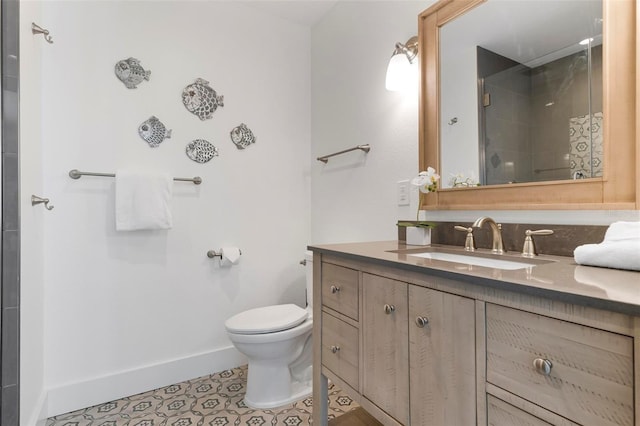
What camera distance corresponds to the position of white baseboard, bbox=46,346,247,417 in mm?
1663

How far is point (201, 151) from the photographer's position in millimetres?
2047

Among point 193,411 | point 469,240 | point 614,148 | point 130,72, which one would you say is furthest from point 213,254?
point 614,148

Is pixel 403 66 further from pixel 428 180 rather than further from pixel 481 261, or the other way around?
pixel 481 261

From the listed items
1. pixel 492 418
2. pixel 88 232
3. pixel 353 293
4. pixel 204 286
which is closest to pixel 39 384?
pixel 88 232

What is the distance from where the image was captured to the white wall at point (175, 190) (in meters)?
1.68

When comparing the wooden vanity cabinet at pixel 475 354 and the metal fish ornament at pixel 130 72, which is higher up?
the metal fish ornament at pixel 130 72

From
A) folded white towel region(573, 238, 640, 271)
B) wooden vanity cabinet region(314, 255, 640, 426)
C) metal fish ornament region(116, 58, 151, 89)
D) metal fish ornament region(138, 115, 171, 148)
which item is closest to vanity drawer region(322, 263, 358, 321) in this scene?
wooden vanity cabinet region(314, 255, 640, 426)

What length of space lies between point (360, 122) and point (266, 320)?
1.26 metres

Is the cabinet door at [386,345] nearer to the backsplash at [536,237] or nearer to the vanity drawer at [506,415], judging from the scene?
the vanity drawer at [506,415]

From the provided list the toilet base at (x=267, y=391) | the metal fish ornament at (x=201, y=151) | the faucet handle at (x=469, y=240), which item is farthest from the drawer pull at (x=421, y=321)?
the metal fish ornament at (x=201, y=151)

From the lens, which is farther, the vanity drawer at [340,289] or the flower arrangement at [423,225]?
the flower arrangement at [423,225]

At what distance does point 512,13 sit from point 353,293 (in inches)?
47.2

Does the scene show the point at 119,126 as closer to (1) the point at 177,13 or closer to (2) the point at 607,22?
(1) the point at 177,13

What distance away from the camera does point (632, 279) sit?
0.66 m
